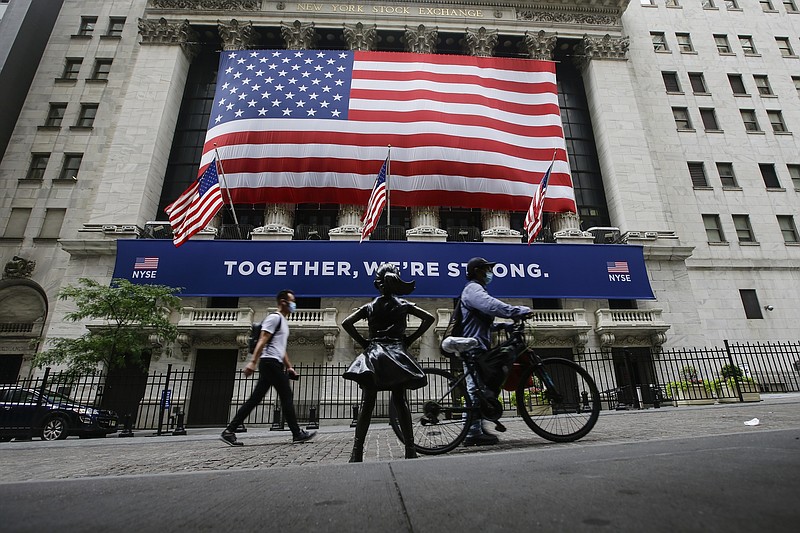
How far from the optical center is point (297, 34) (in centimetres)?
2767

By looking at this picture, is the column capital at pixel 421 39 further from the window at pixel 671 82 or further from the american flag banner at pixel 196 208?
the american flag banner at pixel 196 208

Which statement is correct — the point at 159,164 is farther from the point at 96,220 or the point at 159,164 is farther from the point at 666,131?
the point at 666,131

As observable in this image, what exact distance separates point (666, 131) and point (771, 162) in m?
7.04

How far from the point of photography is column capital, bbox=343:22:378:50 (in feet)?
91.1

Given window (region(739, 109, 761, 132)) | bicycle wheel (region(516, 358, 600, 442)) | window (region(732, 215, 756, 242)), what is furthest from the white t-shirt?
window (region(739, 109, 761, 132))

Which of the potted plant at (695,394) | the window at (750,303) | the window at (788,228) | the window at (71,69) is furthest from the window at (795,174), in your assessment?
the window at (71,69)

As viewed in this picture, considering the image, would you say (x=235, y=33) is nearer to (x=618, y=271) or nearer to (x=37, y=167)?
(x=37, y=167)

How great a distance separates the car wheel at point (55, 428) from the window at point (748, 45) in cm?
4473

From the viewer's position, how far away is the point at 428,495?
1956 mm

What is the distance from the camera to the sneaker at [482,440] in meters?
4.59

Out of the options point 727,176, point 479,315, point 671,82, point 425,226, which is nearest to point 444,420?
point 479,315

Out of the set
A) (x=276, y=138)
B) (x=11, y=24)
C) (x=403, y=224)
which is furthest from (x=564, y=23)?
(x=11, y=24)

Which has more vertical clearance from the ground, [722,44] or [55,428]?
[722,44]

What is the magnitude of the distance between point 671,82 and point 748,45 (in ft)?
25.3
